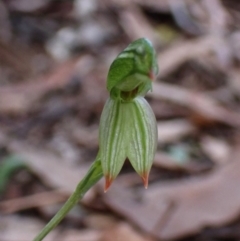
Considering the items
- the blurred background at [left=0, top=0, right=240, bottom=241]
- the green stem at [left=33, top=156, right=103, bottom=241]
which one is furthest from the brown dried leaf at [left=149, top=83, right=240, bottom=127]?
the green stem at [left=33, top=156, right=103, bottom=241]

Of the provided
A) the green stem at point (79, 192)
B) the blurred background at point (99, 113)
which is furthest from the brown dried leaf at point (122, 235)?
the green stem at point (79, 192)

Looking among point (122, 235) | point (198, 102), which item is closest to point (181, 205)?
point (122, 235)

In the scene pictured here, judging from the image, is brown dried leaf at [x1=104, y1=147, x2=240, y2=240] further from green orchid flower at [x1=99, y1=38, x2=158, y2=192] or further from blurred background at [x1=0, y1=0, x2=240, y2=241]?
green orchid flower at [x1=99, y1=38, x2=158, y2=192]

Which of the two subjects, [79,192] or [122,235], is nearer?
[79,192]

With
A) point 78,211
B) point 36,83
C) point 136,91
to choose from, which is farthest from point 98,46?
point 136,91

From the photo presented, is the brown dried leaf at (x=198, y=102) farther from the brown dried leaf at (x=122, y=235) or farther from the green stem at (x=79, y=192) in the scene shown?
the green stem at (x=79, y=192)

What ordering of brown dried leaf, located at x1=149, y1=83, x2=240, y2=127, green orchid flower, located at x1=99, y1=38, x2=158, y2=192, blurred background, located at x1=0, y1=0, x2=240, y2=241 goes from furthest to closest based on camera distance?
1. brown dried leaf, located at x1=149, y1=83, x2=240, y2=127
2. blurred background, located at x1=0, y1=0, x2=240, y2=241
3. green orchid flower, located at x1=99, y1=38, x2=158, y2=192

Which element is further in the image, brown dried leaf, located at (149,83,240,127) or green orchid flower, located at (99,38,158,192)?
brown dried leaf, located at (149,83,240,127)

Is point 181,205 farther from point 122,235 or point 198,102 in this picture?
point 198,102
